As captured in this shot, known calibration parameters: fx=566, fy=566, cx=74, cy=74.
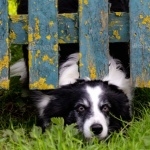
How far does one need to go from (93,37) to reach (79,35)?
3.5 inches

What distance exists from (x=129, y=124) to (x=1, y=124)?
913 millimetres

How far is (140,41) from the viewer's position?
3.60 metres

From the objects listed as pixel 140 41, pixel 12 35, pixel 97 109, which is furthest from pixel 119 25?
pixel 12 35

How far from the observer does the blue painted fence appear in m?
3.54

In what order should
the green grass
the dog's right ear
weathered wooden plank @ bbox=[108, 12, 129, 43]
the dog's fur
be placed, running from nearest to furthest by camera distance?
the green grass < the dog's fur < weathered wooden plank @ bbox=[108, 12, 129, 43] < the dog's right ear

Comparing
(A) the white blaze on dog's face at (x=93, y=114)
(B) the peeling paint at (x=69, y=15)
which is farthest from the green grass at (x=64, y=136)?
(B) the peeling paint at (x=69, y=15)

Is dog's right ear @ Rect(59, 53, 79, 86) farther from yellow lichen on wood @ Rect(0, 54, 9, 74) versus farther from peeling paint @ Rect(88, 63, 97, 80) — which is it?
yellow lichen on wood @ Rect(0, 54, 9, 74)

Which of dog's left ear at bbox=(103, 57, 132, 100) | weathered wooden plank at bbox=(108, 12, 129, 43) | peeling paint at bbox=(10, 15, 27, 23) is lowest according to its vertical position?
dog's left ear at bbox=(103, 57, 132, 100)

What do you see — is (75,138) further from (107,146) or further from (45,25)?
(45,25)

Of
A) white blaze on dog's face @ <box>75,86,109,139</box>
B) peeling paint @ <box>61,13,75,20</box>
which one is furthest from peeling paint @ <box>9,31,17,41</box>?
white blaze on dog's face @ <box>75,86,109,139</box>

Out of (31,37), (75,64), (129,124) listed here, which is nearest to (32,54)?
(31,37)

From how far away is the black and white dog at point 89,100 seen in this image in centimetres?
353

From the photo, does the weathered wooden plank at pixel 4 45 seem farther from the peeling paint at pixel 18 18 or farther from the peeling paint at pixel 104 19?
the peeling paint at pixel 104 19

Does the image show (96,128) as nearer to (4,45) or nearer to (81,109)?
(81,109)
